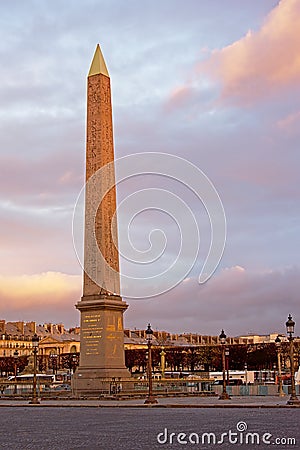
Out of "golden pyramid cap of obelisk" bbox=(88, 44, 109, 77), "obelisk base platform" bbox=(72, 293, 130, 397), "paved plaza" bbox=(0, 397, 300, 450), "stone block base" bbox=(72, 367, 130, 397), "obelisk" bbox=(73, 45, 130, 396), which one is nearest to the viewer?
"paved plaza" bbox=(0, 397, 300, 450)

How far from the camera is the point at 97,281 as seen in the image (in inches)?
1478

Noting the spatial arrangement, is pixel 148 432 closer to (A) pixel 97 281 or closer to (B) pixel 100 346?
(B) pixel 100 346

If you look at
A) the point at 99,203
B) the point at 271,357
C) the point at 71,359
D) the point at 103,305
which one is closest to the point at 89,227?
the point at 99,203

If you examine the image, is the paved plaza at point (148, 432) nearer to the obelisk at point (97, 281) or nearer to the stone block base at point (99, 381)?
the stone block base at point (99, 381)

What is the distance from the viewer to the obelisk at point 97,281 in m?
37.3

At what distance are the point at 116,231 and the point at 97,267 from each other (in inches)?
81.0

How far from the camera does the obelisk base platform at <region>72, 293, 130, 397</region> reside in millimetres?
37125

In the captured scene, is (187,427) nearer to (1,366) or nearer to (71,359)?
(71,359)

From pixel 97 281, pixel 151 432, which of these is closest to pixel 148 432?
pixel 151 432

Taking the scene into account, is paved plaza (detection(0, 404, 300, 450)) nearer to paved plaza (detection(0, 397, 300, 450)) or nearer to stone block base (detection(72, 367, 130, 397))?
paved plaza (detection(0, 397, 300, 450))

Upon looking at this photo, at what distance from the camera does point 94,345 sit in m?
37.6

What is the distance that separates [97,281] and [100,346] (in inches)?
118

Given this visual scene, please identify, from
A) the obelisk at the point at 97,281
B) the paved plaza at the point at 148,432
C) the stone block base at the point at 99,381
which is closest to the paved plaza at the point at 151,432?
the paved plaza at the point at 148,432

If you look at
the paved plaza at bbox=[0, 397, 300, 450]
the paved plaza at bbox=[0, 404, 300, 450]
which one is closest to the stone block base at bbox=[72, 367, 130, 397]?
the paved plaza at bbox=[0, 397, 300, 450]
